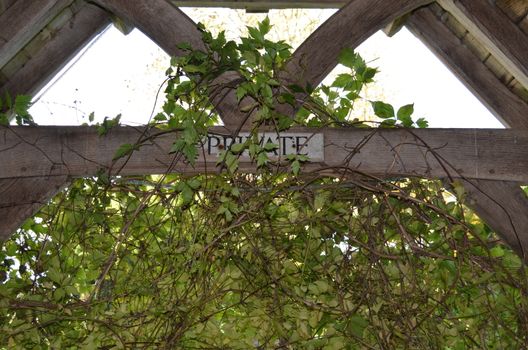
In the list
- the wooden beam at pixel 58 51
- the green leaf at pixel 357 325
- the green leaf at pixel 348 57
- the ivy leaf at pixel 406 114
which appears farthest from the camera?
the wooden beam at pixel 58 51

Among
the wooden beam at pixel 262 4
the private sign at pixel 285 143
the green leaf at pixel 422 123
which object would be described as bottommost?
the green leaf at pixel 422 123

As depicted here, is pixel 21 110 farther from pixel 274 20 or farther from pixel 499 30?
pixel 274 20

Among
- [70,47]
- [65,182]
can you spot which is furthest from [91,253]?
[70,47]

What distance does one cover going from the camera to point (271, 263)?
2502 mm

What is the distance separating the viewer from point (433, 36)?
3586 mm

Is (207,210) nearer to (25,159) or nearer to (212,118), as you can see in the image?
(212,118)

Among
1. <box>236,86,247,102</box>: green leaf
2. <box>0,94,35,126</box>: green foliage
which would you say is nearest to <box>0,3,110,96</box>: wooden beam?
<box>0,94,35,126</box>: green foliage

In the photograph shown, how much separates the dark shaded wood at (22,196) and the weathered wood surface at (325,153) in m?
A: 0.03

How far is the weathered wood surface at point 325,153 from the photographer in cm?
282

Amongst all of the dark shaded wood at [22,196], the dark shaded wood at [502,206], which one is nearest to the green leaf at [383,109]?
the dark shaded wood at [502,206]

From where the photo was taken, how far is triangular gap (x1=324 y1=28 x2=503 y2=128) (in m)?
8.33

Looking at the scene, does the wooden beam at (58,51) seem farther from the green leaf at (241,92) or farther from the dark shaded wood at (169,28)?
the green leaf at (241,92)

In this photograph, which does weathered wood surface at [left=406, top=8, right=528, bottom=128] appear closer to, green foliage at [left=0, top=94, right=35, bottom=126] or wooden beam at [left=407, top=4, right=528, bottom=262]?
wooden beam at [left=407, top=4, right=528, bottom=262]

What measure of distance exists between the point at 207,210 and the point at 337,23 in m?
0.83
